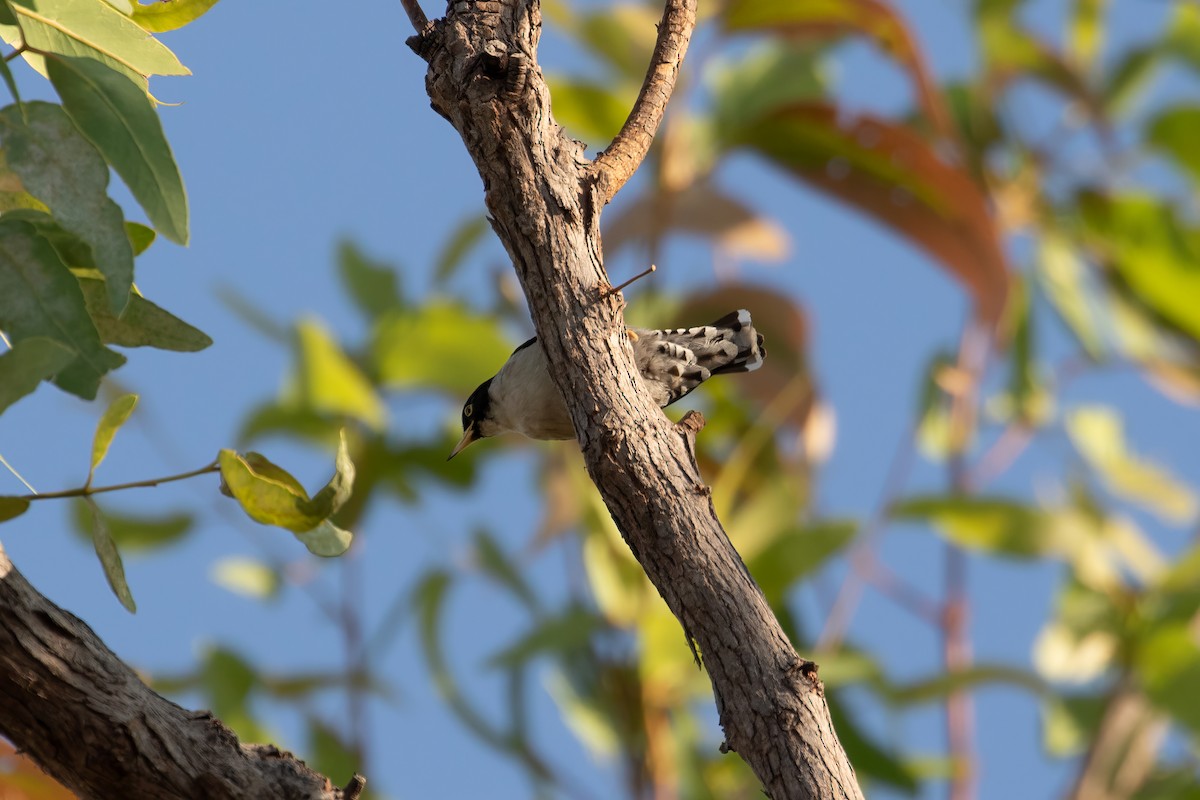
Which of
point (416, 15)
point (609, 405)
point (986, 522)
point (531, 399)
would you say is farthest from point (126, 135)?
point (986, 522)

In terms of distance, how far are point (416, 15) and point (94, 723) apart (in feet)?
3.72

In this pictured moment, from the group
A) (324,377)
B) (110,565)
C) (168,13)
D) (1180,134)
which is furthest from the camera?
(1180,134)

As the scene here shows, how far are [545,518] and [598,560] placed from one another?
1.00 m

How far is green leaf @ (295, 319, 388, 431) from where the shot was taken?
463 centimetres

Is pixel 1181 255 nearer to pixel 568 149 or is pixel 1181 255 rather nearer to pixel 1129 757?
pixel 1129 757

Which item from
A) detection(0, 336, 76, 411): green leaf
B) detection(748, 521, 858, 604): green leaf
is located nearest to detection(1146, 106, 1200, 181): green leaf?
detection(748, 521, 858, 604): green leaf

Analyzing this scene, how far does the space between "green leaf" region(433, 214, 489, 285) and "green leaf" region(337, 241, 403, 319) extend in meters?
0.20

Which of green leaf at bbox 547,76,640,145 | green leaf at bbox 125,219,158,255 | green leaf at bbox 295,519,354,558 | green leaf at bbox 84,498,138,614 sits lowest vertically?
green leaf at bbox 84,498,138,614

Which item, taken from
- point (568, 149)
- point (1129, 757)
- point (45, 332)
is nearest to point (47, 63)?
point (45, 332)

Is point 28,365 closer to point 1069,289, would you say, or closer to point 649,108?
point 649,108

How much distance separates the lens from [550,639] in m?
4.32

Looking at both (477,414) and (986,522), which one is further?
(986,522)

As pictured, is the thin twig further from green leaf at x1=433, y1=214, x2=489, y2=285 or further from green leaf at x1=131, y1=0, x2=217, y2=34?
green leaf at x1=433, y1=214, x2=489, y2=285

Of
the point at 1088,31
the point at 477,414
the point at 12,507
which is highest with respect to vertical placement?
the point at 1088,31
